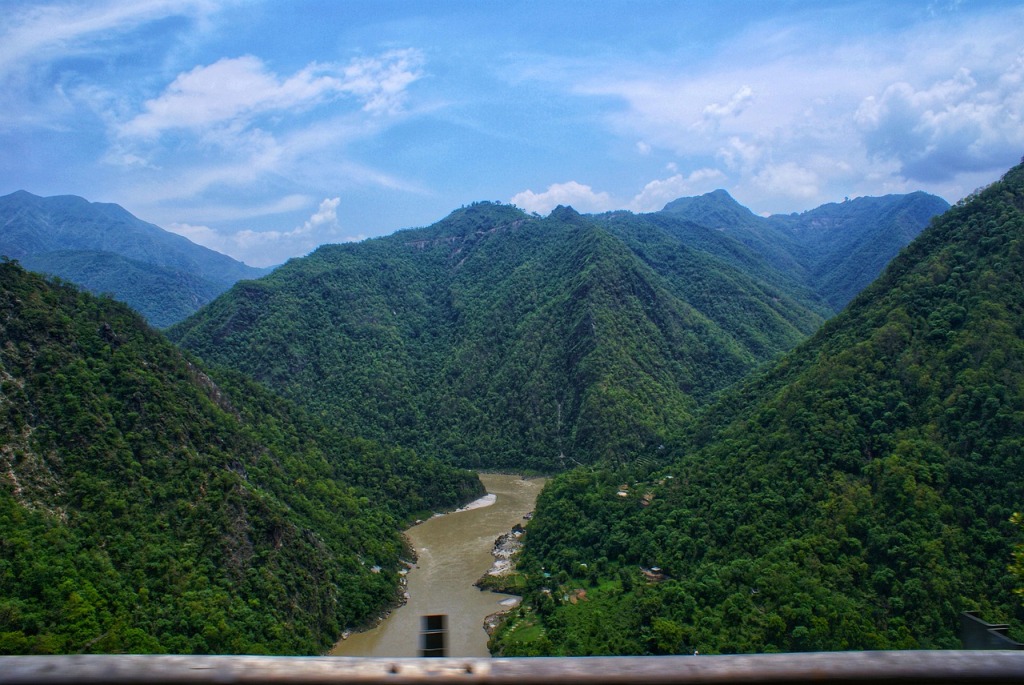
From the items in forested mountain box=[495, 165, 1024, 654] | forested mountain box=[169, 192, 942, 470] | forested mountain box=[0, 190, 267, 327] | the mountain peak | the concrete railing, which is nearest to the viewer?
the concrete railing

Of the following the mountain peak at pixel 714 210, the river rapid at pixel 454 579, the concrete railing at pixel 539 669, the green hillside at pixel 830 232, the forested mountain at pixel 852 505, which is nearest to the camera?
the concrete railing at pixel 539 669

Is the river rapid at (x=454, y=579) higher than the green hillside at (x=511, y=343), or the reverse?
the green hillside at (x=511, y=343)

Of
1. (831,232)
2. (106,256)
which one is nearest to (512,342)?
(106,256)

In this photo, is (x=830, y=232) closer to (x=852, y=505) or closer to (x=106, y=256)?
(x=852, y=505)

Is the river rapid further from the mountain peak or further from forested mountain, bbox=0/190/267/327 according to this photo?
the mountain peak

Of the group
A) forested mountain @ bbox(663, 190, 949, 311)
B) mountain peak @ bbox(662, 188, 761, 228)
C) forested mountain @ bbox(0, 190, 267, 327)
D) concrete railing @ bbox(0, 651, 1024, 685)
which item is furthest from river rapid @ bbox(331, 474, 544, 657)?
mountain peak @ bbox(662, 188, 761, 228)

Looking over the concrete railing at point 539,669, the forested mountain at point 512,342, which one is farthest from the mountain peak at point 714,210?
the concrete railing at point 539,669

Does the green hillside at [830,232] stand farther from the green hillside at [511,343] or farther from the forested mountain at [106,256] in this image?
the forested mountain at [106,256]
